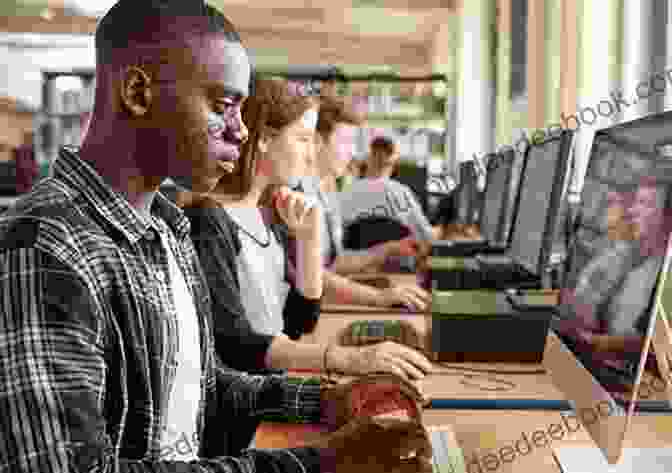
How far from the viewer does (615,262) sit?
1.05 metres

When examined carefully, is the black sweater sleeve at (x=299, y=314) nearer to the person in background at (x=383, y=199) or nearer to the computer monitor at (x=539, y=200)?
the computer monitor at (x=539, y=200)

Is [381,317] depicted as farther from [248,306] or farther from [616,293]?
[616,293]

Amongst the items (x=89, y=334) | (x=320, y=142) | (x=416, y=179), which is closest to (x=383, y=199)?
(x=416, y=179)

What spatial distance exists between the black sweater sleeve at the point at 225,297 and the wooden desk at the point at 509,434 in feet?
1.15

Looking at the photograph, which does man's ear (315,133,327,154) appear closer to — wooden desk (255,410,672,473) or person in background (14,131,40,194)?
wooden desk (255,410,672,473)

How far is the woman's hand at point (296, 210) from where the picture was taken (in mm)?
2094

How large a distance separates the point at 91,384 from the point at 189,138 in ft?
1.00

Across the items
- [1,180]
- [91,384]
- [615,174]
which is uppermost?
[615,174]

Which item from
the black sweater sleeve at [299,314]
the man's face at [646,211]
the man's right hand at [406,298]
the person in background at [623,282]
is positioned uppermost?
the man's face at [646,211]

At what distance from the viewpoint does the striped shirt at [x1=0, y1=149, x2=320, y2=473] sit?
733 mm

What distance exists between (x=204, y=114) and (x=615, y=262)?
1.88ft

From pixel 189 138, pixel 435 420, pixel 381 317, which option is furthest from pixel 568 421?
pixel 381 317

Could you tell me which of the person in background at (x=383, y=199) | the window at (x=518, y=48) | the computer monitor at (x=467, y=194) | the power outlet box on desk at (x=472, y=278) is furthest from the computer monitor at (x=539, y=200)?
the window at (x=518, y=48)

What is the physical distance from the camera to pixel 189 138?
2.99ft
